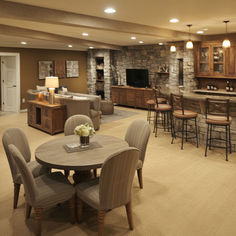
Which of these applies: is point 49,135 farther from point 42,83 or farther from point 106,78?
point 106,78

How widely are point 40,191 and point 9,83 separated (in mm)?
8048

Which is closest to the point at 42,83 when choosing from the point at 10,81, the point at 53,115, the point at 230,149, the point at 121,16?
the point at 10,81

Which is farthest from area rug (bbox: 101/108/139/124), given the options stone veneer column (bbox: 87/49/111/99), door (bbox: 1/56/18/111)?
door (bbox: 1/56/18/111)

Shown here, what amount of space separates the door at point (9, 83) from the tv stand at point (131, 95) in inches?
146

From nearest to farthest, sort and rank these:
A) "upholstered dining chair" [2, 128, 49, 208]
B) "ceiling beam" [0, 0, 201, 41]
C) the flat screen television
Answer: "upholstered dining chair" [2, 128, 49, 208], "ceiling beam" [0, 0, 201, 41], the flat screen television

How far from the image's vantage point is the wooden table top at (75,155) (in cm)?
266

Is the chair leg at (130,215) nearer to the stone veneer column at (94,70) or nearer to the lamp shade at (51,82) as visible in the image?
the lamp shade at (51,82)

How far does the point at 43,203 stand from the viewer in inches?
100

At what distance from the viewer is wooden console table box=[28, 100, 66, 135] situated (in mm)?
6469

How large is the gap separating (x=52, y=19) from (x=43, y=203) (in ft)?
9.60

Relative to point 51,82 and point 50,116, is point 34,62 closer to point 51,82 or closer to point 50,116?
point 51,82

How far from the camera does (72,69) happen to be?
37.4 feet

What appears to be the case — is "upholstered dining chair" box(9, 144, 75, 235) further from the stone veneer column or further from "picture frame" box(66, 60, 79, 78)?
"picture frame" box(66, 60, 79, 78)

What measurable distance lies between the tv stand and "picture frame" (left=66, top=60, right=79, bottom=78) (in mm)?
1857
